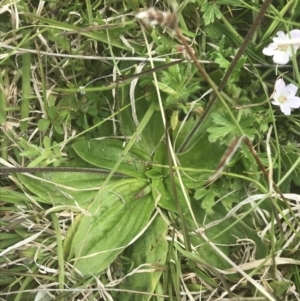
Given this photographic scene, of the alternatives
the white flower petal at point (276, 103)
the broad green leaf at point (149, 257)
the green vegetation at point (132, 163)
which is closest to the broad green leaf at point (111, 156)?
the green vegetation at point (132, 163)

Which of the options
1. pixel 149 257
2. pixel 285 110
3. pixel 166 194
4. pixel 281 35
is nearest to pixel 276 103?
pixel 285 110

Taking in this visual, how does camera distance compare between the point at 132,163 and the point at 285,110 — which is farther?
the point at 132,163

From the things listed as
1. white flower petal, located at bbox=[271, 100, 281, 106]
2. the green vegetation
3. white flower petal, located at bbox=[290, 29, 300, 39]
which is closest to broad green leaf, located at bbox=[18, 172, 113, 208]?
the green vegetation

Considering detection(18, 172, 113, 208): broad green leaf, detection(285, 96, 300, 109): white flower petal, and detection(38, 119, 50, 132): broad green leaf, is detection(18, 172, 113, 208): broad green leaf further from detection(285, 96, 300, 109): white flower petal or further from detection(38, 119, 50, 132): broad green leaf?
detection(285, 96, 300, 109): white flower petal

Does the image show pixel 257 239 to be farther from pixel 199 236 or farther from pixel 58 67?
pixel 58 67

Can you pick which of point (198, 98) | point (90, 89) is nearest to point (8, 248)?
point (90, 89)

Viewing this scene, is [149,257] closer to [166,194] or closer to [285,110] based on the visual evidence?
[166,194]
